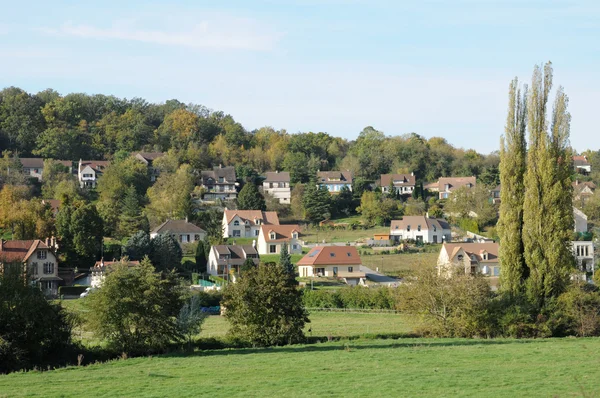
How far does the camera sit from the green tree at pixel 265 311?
32031mm

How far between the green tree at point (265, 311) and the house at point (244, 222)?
49864mm

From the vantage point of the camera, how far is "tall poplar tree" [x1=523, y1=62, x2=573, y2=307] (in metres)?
36.2

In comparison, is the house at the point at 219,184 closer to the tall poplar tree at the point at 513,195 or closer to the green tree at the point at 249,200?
the green tree at the point at 249,200

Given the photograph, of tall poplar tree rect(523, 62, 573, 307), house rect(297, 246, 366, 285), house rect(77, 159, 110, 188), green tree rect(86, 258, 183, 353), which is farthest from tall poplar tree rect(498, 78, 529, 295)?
house rect(77, 159, 110, 188)

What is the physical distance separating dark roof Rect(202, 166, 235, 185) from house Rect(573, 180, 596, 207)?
137 feet

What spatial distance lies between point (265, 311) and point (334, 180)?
7383 cm

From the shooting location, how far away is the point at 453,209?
88.9m

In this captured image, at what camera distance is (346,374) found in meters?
22.0

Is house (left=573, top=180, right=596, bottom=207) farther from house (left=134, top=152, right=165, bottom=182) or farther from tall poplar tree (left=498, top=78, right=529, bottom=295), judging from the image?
house (left=134, top=152, right=165, bottom=182)

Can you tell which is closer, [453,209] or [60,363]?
[60,363]

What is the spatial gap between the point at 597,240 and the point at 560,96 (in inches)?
1206

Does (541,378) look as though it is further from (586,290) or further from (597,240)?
(597,240)

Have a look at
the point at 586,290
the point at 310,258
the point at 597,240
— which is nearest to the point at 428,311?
the point at 586,290

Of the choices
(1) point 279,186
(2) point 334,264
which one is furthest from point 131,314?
(1) point 279,186
